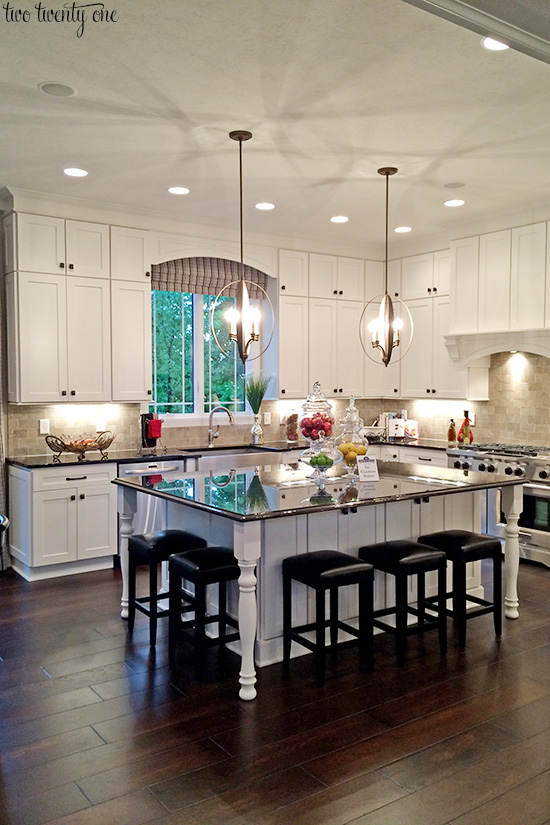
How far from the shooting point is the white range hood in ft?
18.7

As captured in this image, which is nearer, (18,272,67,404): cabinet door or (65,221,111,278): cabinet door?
(18,272,67,404): cabinet door

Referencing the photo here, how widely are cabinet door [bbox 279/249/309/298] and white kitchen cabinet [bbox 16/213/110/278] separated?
1.80 m

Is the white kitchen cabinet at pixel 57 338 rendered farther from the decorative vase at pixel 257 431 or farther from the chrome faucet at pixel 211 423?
the decorative vase at pixel 257 431

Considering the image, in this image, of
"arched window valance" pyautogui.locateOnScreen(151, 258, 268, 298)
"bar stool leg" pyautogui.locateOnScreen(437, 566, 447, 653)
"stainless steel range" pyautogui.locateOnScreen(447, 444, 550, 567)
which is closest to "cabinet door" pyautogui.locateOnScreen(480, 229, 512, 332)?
"stainless steel range" pyautogui.locateOnScreen(447, 444, 550, 567)

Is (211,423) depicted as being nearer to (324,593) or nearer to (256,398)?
(256,398)

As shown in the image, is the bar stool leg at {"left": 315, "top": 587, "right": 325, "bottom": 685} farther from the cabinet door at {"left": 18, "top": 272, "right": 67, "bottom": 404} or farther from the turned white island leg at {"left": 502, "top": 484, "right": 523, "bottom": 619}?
the cabinet door at {"left": 18, "top": 272, "right": 67, "bottom": 404}

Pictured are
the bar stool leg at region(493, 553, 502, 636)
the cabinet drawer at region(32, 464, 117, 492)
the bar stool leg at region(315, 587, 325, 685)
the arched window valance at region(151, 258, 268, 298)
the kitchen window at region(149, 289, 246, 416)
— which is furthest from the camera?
the kitchen window at region(149, 289, 246, 416)

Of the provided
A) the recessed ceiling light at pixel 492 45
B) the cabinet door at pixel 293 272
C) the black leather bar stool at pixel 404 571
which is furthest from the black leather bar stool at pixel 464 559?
the cabinet door at pixel 293 272

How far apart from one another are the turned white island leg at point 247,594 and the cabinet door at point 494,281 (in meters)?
3.76

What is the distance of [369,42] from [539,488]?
3.73 metres

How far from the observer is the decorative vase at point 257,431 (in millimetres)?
6660

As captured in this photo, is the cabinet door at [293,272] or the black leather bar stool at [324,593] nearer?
the black leather bar stool at [324,593]

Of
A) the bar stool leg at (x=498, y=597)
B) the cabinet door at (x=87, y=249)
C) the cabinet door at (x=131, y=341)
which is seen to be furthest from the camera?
the cabinet door at (x=131, y=341)

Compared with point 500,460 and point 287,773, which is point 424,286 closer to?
point 500,460
